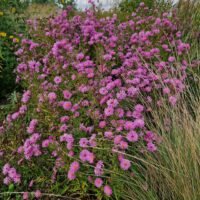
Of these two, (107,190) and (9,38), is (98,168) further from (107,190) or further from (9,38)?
(9,38)

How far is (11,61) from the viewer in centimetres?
450

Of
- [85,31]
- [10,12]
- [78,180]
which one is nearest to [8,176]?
[78,180]

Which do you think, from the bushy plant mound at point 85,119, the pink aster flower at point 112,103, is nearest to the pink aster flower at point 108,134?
the bushy plant mound at point 85,119

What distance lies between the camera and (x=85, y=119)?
272 centimetres

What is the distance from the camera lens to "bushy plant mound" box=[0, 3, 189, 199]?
2322 millimetres

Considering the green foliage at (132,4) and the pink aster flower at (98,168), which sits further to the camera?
the green foliage at (132,4)

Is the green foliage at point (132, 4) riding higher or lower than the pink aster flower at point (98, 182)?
higher

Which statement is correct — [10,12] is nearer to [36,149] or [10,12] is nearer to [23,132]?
[23,132]

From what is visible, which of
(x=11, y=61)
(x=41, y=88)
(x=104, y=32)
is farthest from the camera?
(x=11, y=61)

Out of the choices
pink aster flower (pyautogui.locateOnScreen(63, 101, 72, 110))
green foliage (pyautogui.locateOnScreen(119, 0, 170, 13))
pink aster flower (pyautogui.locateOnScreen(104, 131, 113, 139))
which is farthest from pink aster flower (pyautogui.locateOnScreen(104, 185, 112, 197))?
green foliage (pyautogui.locateOnScreen(119, 0, 170, 13))

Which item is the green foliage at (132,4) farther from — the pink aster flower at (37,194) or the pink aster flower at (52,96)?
the pink aster flower at (37,194)

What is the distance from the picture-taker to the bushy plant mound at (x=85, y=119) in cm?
232

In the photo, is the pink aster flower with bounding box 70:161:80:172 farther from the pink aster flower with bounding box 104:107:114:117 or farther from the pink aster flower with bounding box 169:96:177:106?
the pink aster flower with bounding box 169:96:177:106

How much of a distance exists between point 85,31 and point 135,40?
58 cm
